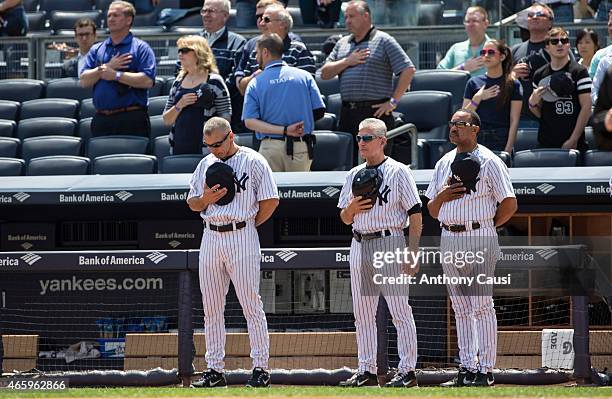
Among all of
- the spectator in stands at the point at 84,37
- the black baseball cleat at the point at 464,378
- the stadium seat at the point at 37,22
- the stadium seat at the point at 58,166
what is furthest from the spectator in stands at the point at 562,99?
the stadium seat at the point at 37,22

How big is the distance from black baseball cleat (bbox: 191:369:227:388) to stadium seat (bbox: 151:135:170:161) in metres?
2.96

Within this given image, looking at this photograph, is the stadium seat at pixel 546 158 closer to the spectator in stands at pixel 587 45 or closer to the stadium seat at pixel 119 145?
the spectator in stands at pixel 587 45

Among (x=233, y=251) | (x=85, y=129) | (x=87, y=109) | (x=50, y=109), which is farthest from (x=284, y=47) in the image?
(x=233, y=251)

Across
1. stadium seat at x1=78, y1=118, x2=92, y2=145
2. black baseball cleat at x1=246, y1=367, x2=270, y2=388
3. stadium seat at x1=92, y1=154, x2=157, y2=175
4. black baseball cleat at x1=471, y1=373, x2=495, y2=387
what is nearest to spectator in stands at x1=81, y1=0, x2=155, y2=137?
stadium seat at x1=78, y1=118, x2=92, y2=145

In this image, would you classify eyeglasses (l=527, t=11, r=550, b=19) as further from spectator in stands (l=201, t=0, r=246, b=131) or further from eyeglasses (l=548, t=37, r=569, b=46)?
spectator in stands (l=201, t=0, r=246, b=131)

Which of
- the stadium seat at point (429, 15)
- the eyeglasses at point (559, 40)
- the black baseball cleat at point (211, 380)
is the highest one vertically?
the stadium seat at point (429, 15)

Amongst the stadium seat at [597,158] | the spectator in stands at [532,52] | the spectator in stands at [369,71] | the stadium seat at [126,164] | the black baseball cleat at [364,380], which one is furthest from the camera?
the spectator in stands at [532,52]

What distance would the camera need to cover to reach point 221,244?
7.12 m

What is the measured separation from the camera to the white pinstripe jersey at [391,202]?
7059mm

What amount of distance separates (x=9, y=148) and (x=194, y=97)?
2.16 m

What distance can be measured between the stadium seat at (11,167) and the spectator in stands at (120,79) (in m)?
0.70

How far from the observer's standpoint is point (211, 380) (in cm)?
712

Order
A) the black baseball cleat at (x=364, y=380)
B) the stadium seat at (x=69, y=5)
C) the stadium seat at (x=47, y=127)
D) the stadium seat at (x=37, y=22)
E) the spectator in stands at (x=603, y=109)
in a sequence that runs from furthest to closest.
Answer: the stadium seat at (x=69, y=5) → the stadium seat at (x=37, y=22) → the stadium seat at (x=47, y=127) → the spectator in stands at (x=603, y=109) → the black baseball cleat at (x=364, y=380)

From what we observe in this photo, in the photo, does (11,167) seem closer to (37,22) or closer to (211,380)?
(211,380)
